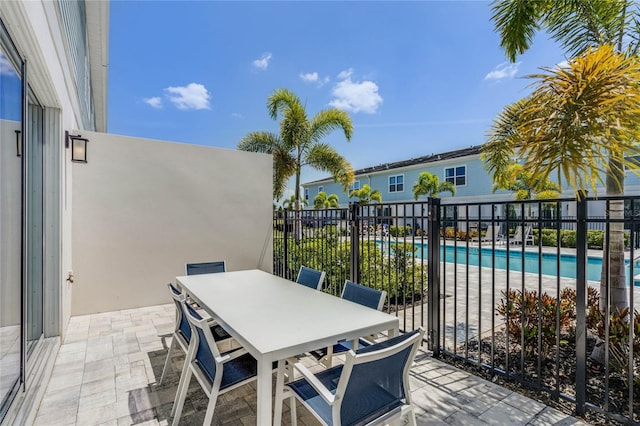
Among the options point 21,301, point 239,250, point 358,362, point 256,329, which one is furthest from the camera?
point 239,250

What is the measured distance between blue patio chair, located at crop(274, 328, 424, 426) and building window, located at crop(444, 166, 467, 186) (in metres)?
19.6

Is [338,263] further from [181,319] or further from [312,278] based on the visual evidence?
[181,319]

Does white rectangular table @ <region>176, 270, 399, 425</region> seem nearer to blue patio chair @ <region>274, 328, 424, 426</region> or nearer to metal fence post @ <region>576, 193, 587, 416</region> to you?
blue patio chair @ <region>274, 328, 424, 426</region>

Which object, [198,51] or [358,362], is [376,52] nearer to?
[198,51]

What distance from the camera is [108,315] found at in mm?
5152

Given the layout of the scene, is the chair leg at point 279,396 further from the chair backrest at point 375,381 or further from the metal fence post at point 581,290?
the metal fence post at point 581,290

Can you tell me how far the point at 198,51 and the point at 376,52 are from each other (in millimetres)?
5710

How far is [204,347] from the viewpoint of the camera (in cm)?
215

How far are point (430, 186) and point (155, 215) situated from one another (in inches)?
646

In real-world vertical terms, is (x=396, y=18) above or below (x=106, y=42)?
above

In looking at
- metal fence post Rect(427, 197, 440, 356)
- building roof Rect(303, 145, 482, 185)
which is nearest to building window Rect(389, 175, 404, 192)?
building roof Rect(303, 145, 482, 185)

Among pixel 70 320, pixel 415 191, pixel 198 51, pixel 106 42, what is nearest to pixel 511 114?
pixel 70 320

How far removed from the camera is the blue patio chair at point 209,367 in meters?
1.97

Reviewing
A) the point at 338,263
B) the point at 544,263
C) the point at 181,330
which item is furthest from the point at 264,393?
the point at 544,263
